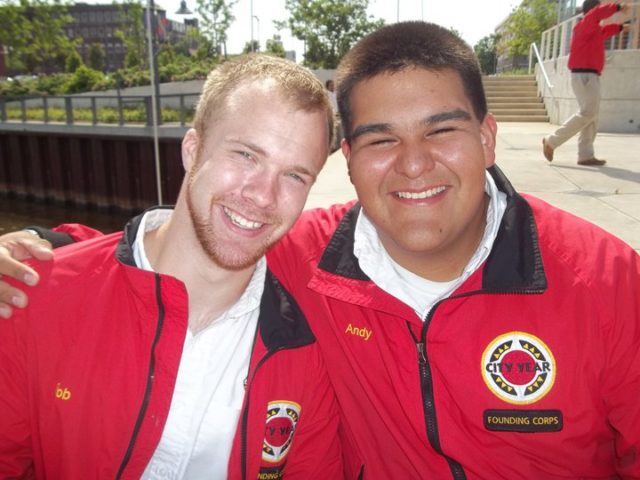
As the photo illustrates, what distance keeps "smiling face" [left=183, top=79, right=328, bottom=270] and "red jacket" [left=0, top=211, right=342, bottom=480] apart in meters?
0.30

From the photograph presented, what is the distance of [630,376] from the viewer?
183 centimetres

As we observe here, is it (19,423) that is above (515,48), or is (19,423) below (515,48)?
below

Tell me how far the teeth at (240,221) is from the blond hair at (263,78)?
0.37m

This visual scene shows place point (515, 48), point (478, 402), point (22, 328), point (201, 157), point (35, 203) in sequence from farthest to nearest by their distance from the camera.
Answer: point (515, 48) < point (35, 203) < point (201, 157) < point (478, 402) < point (22, 328)

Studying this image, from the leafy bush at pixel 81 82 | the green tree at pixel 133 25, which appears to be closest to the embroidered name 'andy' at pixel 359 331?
the leafy bush at pixel 81 82

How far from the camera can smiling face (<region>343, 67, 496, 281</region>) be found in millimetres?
2076

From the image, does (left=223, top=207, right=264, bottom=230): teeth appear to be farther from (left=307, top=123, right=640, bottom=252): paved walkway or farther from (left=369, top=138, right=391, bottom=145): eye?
(left=307, top=123, right=640, bottom=252): paved walkway

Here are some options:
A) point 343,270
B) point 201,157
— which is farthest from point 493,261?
point 201,157

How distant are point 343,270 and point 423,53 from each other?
0.92 m

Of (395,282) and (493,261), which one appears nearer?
(493,261)

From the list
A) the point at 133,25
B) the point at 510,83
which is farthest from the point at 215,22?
the point at 510,83

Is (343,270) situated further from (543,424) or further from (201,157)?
(543,424)

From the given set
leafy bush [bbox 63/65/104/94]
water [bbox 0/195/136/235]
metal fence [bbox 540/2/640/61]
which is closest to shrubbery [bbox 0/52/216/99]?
leafy bush [bbox 63/65/104/94]

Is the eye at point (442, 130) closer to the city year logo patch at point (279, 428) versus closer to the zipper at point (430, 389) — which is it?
the zipper at point (430, 389)
